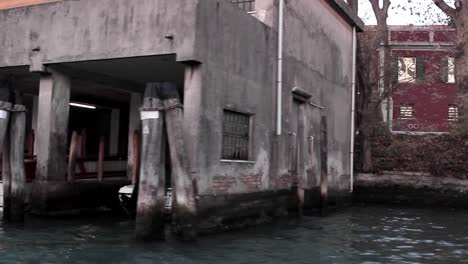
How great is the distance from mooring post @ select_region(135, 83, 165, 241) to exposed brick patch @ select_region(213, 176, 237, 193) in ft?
5.10

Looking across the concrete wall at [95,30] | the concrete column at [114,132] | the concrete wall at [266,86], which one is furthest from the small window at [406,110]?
the concrete wall at [95,30]

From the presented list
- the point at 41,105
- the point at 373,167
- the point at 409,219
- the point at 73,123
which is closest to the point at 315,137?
the point at 409,219

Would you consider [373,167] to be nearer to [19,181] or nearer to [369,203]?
[369,203]

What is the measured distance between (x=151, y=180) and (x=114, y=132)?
11.5 meters

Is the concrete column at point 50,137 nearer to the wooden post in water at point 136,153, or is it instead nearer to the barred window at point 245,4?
the wooden post in water at point 136,153

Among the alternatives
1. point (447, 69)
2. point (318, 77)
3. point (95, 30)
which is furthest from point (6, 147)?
point (447, 69)

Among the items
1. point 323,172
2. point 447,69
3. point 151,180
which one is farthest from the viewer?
point 447,69

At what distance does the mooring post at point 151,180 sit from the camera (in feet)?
30.2

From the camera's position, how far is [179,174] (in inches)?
368

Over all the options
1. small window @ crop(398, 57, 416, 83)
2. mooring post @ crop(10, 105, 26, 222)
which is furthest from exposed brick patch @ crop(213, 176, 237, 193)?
small window @ crop(398, 57, 416, 83)

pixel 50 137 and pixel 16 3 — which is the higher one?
pixel 16 3

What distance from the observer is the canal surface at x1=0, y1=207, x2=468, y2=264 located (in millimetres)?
8516

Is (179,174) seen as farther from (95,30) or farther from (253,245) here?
(95,30)

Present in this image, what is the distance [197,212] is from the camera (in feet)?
32.6
